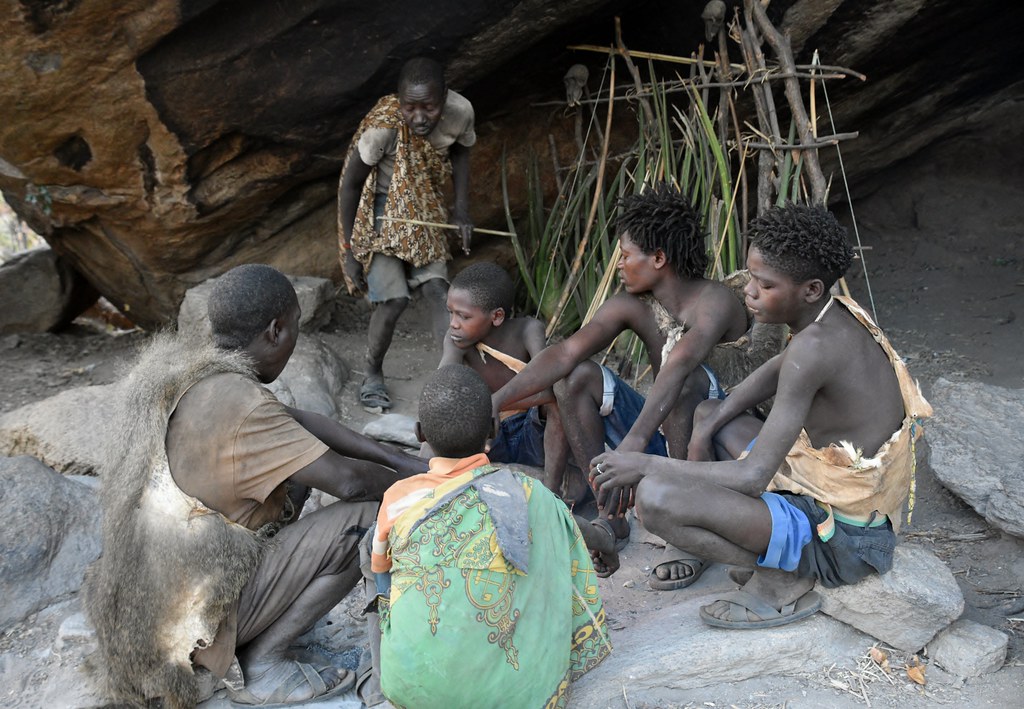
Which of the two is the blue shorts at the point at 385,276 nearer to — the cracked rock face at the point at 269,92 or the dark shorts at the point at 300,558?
the cracked rock face at the point at 269,92

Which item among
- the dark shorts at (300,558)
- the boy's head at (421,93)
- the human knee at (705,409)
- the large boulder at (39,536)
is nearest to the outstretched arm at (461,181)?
the boy's head at (421,93)

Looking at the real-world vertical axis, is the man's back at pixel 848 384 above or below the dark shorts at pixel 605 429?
above

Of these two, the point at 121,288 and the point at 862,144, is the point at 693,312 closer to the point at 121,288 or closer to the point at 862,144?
the point at 862,144

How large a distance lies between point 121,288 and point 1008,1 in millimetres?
4942

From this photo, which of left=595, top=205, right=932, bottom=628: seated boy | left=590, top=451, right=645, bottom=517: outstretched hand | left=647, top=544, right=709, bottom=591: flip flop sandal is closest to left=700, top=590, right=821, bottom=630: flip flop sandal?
left=595, top=205, right=932, bottom=628: seated boy

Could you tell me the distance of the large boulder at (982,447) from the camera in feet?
10.1

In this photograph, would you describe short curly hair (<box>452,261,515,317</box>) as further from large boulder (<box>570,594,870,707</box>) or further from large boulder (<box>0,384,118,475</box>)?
large boulder (<box>0,384,118,475</box>)

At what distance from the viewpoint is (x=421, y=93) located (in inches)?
162

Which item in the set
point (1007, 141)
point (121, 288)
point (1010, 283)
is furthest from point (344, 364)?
point (1007, 141)

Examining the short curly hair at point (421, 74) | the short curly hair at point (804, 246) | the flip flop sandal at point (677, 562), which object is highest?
the short curly hair at point (421, 74)

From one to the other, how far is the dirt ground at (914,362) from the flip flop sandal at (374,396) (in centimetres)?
5

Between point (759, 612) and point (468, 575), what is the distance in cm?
91

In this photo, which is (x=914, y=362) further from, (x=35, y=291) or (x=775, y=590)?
(x=35, y=291)

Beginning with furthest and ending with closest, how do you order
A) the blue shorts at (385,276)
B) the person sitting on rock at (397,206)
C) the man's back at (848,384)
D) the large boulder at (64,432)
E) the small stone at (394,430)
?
the blue shorts at (385,276), the person sitting on rock at (397,206), the small stone at (394,430), the large boulder at (64,432), the man's back at (848,384)
